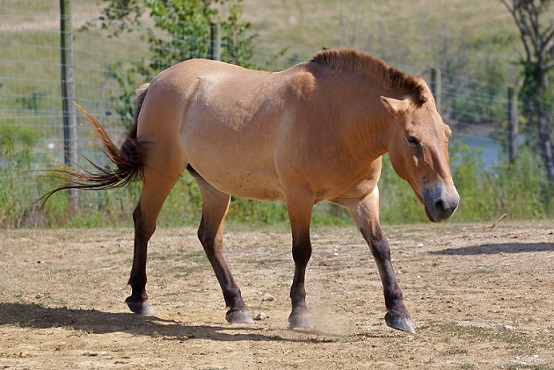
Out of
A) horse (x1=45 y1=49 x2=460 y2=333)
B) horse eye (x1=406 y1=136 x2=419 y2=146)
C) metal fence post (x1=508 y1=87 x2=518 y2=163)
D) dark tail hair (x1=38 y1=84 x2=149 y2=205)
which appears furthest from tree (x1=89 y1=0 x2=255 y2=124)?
horse eye (x1=406 y1=136 x2=419 y2=146)

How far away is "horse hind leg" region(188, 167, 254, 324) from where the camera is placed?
281 inches

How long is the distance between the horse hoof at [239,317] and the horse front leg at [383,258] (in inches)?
41.0

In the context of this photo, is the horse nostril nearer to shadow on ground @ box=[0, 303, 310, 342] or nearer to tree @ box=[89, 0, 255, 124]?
shadow on ground @ box=[0, 303, 310, 342]

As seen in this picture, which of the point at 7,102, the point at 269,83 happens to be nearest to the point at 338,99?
the point at 269,83

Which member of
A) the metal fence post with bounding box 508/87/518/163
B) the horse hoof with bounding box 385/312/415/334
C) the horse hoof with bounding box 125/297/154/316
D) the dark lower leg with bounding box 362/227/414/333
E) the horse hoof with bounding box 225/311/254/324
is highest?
the dark lower leg with bounding box 362/227/414/333

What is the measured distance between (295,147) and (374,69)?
2.40 feet

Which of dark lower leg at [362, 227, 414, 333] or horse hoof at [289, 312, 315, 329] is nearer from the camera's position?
dark lower leg at [362, 227, 414, 333]

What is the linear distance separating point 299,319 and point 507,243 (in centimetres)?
345

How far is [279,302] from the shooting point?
295 inches

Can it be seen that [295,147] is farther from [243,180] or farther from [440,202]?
[440,202]

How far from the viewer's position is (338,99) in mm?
6438

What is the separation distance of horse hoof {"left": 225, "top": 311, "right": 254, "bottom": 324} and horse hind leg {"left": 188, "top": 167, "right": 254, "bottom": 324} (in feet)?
0.36

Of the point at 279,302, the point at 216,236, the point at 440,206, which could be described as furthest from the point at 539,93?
the point at 440,206

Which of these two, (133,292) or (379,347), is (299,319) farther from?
(133,292)
